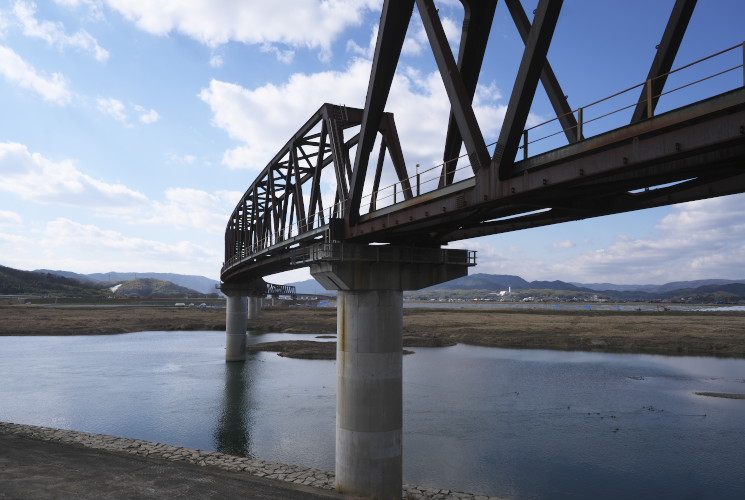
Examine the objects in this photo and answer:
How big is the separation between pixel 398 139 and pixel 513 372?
35881mm

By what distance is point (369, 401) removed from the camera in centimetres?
1995

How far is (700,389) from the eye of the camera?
1668 inches

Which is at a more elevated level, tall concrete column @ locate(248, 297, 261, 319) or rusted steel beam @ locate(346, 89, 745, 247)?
rusted steel beam @ locate(346, 89, 745, 247)

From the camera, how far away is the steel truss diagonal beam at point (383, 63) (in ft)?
48.4

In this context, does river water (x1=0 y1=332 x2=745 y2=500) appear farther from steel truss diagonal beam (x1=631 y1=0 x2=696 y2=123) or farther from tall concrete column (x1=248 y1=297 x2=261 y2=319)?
tall concrete column (x1=248 y1=297 x2=261 y2=319)

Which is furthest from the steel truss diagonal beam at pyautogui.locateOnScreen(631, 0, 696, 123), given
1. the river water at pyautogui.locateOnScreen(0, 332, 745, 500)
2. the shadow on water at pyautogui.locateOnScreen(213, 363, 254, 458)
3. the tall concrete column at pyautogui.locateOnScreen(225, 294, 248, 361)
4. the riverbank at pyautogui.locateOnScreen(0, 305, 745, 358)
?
the riverbank at pyautogui.locateOnScreen(0, 305, 745, 358)

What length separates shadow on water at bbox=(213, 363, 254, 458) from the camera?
1068 inches

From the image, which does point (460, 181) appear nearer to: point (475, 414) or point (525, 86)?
point (525, 86)

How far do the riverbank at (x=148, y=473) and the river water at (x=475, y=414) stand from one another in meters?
2.46

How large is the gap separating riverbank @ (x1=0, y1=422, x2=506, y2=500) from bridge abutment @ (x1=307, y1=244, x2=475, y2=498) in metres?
1.46

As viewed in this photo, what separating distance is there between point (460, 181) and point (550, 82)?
3.87 m

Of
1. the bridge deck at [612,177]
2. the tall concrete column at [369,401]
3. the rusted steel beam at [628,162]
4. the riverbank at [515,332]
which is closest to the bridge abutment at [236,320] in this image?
the riverbank at [515,332]

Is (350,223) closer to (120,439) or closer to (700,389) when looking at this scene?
(120,439)

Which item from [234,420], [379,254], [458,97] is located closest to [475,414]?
[234,420]
